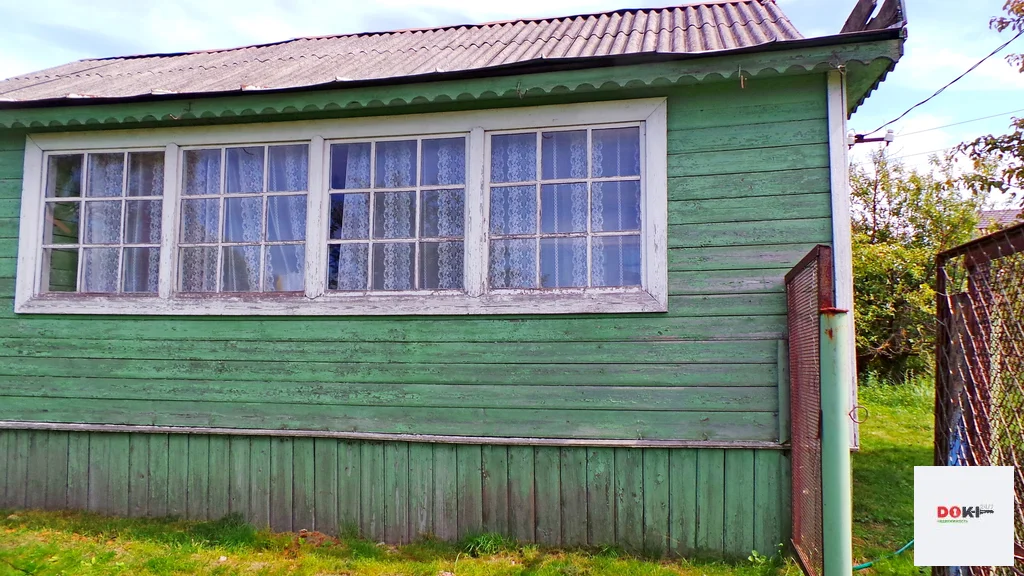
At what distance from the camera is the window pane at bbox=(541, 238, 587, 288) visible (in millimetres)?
4176

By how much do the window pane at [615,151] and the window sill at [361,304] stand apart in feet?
2.58

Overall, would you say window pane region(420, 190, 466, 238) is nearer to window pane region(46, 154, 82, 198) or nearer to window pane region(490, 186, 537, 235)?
window pane region(490, 186, 537, 235)

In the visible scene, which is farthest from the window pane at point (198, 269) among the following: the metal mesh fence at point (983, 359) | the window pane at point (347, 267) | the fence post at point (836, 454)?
the metal mesh fence at point (983, 359)

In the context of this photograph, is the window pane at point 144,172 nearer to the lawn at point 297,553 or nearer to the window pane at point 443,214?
the window pane at point 443,214

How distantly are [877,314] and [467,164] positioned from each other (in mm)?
8232

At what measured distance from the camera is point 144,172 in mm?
4848

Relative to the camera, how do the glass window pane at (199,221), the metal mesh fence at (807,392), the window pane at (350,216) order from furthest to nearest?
the glass window pane at (199,221)
the window pane at (350,216)
the metal mesh fence at (807,392)

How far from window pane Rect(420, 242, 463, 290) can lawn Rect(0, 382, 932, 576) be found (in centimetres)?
170

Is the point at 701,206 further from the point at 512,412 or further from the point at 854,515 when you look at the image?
the point at 854,515

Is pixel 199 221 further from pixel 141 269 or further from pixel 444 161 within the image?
pixel 444 161

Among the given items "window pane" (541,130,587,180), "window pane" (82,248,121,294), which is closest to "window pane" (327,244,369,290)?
"window pane" (541,130,587,180)

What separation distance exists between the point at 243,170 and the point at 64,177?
1.50m

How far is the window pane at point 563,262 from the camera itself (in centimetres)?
418

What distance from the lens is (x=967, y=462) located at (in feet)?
7.26
